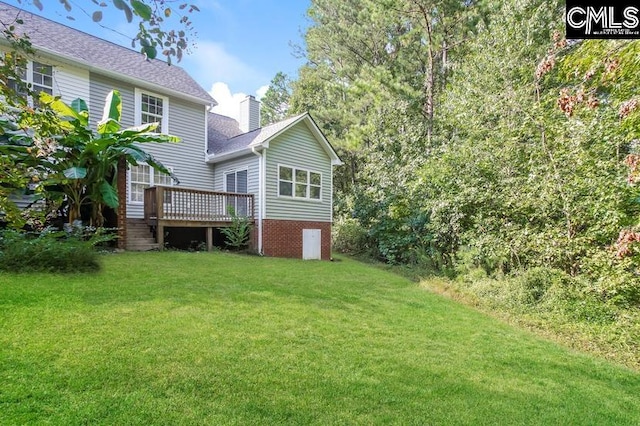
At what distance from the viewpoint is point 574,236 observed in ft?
26.9

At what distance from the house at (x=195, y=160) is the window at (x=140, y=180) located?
0.11 feet

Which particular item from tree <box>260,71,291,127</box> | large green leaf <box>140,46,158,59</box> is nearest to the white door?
large green leaf <box>140,46,158,59</box>

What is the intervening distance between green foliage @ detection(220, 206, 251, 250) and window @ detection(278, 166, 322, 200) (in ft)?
5.63

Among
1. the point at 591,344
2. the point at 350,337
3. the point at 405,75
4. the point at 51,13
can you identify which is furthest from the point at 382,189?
the point at 51,13

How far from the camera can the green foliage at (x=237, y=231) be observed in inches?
463

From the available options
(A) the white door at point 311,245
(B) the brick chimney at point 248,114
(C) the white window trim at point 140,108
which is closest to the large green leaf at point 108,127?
(C) the white window trim at point 140,108

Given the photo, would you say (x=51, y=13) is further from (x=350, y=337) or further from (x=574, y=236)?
(x=574, y=236)

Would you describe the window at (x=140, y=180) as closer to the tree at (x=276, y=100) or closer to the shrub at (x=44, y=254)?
the shrub at (x=44, y=254)

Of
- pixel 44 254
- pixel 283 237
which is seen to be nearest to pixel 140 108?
pixel 283 237

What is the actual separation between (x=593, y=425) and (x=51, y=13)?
5270 millimetres

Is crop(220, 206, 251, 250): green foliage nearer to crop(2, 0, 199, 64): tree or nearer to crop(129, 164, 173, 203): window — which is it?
crop(129, 164, 173, 203): window

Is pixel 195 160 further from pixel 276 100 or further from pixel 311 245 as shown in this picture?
pixel 276 100

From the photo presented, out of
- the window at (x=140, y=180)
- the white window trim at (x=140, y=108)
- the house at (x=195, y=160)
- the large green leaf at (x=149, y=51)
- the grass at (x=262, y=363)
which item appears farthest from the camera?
the white window trim at (x=140, y=108)

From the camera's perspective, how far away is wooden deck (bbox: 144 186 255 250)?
33.8 ft
